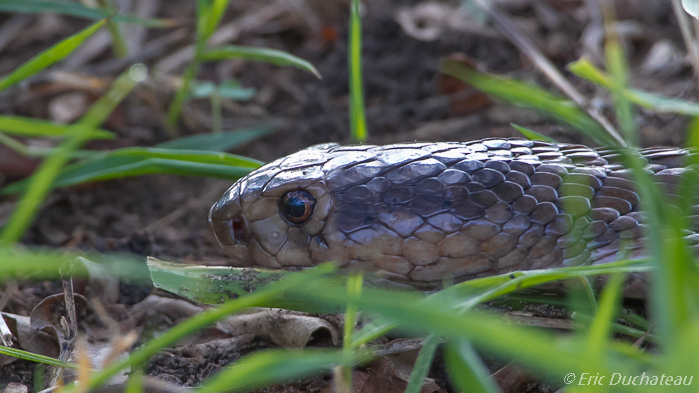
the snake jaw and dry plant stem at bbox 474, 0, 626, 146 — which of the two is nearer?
the snake jaw

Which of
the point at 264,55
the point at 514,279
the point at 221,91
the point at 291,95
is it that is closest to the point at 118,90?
the point at 221,91

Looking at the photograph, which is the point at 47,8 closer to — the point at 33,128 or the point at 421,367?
the point at 33,128

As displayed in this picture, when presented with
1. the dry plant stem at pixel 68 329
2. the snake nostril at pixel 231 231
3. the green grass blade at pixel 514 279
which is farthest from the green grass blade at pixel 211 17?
the green grass blade at pixel 514 279

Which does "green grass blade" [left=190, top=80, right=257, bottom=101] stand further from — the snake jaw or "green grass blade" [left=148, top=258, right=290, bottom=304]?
"green grass blade" [left=148, top=258, right=290, bottom=304]

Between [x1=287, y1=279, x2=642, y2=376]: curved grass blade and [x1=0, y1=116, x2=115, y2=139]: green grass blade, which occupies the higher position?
[x1=0, y1=116, x2=115, y2=139]: green grass blade

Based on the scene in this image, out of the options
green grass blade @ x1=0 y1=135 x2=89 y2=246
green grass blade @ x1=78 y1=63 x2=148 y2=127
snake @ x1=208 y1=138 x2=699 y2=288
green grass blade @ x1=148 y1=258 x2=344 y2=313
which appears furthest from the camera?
green grass blade @ x1=78 y1=63 x2=148 y2=127

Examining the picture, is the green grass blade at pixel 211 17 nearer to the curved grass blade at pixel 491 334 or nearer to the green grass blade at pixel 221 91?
the green grass blade at pixel 221 91

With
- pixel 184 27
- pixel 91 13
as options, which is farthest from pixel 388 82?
pixel 91 13

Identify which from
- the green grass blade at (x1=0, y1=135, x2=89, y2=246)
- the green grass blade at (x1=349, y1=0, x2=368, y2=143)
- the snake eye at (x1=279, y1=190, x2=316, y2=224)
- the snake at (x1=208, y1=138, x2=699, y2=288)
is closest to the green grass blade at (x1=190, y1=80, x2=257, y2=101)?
the green grass blade at (x1=0, y1=135, x2=89, y2=246)
